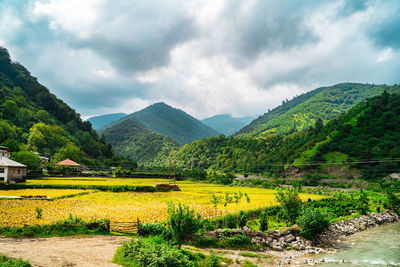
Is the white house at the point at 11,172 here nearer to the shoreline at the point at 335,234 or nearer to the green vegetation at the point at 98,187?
the green vegetation at the point at 98,187

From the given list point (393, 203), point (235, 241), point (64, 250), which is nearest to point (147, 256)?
point (64, 250)

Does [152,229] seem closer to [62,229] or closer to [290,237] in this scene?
[62,229]

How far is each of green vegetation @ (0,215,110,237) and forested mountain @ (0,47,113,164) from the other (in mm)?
60324

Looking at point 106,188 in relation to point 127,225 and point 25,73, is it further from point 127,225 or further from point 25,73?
point 25,73

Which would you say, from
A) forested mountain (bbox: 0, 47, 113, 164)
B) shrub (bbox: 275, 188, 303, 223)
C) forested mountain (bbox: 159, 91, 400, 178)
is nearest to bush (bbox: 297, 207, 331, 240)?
shrub (bbox: 275, 188, 303, 223)

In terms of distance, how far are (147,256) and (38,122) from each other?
116907 mm

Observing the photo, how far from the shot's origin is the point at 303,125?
642ft

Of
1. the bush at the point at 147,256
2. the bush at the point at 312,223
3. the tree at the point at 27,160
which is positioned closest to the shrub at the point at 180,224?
the bush at the point at 147,256

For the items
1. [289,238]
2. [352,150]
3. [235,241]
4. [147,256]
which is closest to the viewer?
[147,256]

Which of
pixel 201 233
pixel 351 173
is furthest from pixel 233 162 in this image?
pixel 201 233

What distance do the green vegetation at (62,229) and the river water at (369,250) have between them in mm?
18491

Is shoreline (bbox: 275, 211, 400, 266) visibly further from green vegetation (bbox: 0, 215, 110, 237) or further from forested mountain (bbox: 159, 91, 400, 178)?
forested mountain (bbox: 159, 91, 400, 178)

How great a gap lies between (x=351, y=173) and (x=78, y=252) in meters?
78.6

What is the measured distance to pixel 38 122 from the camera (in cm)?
10788
